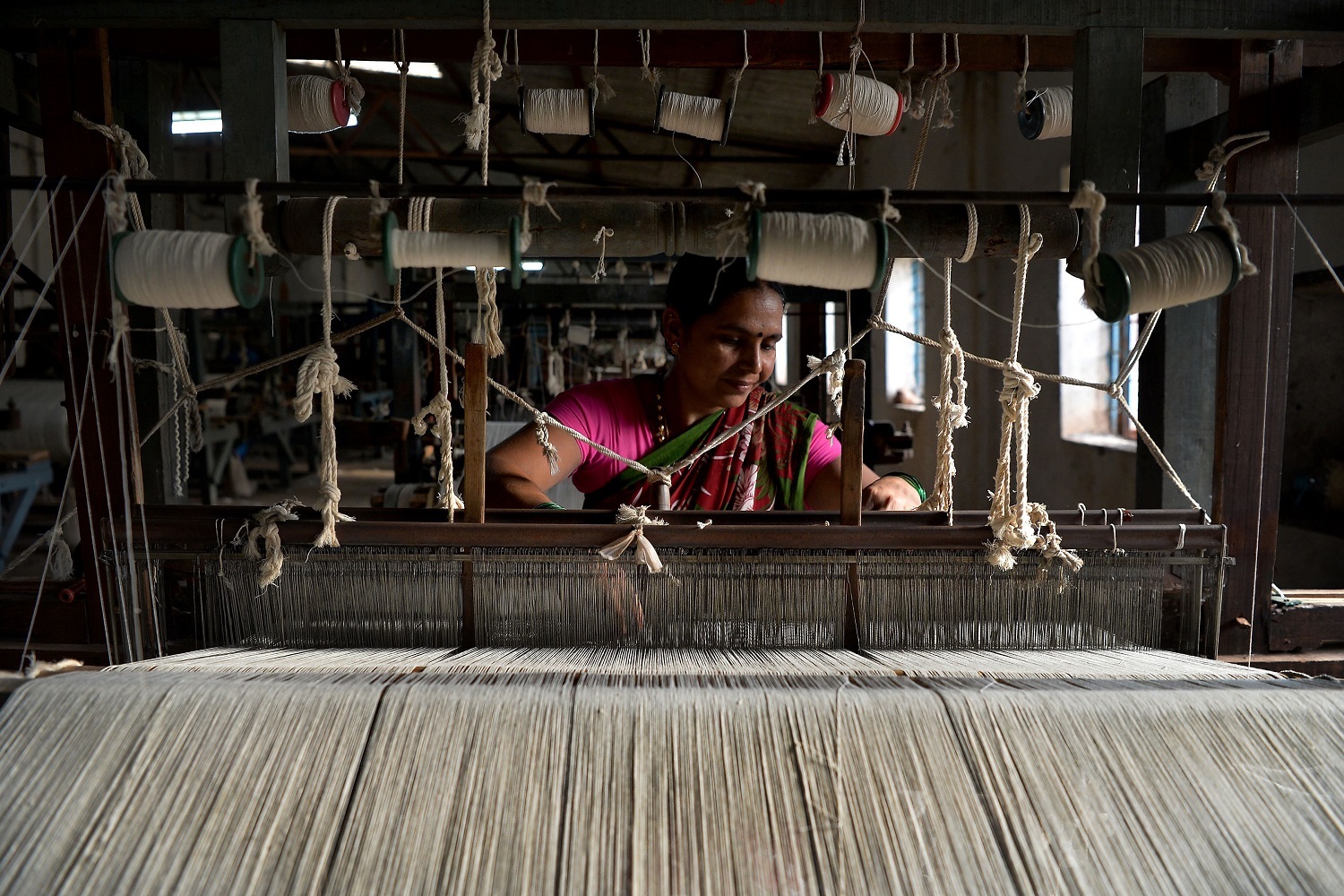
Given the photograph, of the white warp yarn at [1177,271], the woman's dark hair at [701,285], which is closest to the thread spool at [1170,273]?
the white warp yarn at [1177,271]

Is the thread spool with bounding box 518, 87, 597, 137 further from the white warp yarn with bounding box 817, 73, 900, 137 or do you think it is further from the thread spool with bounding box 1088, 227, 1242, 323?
the thread spool with bounding box 1088, 227, 1242, 323

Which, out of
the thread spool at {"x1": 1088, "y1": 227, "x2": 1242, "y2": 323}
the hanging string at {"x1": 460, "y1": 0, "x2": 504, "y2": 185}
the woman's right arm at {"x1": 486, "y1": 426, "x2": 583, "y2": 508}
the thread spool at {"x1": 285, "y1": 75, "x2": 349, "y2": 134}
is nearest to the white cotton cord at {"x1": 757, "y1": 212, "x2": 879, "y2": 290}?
the thread spool at {"x1": 1088, "y1": 227, "x2": 1242, "y2": 323}

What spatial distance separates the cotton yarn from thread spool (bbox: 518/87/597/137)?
0.21 metres

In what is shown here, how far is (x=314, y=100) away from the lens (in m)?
2.17

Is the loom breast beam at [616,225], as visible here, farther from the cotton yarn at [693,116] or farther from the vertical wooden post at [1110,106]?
the cotton yarn at [693,116]

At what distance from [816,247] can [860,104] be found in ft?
3.97

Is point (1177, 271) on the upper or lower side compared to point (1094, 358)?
lower

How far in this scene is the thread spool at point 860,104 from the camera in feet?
6.97

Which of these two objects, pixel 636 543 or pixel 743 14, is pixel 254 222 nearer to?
pixel 636 543

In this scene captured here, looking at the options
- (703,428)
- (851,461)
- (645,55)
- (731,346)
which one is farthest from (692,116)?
(851,461)

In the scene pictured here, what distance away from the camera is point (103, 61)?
1.67 m

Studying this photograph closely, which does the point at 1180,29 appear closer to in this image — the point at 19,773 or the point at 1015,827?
the point at 1015,827

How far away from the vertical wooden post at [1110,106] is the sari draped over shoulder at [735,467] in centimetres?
97

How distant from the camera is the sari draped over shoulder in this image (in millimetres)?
2262
